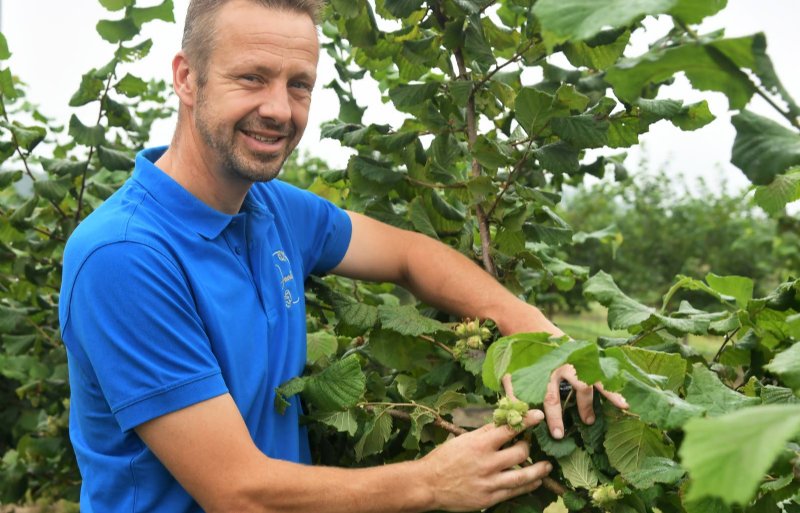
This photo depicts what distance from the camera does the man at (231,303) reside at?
1905mm

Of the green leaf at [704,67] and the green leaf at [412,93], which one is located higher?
the green leaf at [412,93]

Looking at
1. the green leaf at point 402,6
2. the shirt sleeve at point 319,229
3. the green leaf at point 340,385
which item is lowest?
the green leaf at point 340,385

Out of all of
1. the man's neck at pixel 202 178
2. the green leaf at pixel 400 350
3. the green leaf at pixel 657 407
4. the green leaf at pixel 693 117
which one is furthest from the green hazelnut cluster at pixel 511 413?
the man's neck at pixel 202 178

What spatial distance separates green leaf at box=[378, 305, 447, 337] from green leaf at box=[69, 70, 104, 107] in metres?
1.46

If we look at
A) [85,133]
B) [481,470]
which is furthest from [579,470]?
[85,133]

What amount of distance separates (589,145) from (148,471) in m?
1.35

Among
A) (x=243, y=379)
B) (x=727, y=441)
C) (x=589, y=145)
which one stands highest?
(x=589, y=145)

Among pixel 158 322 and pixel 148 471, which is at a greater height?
pixel 158 322

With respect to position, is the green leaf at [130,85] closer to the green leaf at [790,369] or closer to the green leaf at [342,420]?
the green leaf at [342,420]

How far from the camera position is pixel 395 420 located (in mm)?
2293

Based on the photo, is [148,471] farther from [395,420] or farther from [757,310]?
[757,310]

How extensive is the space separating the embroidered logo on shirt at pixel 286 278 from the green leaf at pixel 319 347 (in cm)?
16

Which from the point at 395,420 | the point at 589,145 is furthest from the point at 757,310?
the point at 395,420

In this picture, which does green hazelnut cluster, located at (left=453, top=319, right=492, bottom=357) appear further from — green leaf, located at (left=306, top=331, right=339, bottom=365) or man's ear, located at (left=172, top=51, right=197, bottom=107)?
man's ear, located at (left=172, top=51, right=197, bottom=107)
